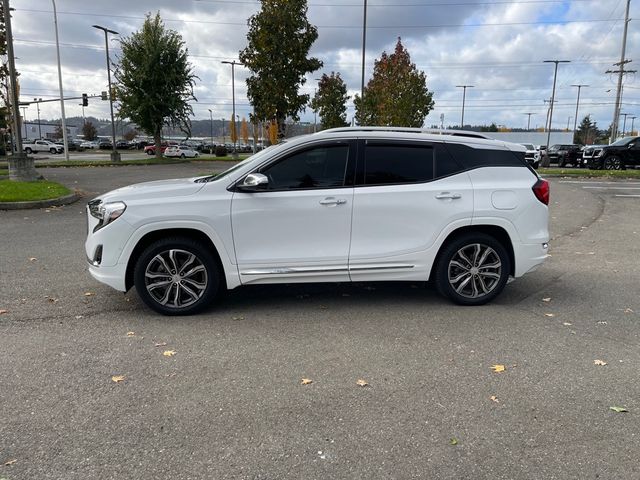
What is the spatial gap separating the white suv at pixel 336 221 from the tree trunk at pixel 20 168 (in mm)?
13282

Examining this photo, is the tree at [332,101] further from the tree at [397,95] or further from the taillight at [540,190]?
the taillight at [540,190]

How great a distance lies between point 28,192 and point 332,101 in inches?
1398

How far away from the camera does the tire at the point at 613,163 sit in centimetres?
2652

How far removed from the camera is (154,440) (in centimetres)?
304

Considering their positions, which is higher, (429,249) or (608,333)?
(429,249)

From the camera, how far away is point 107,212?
4914 millimetres

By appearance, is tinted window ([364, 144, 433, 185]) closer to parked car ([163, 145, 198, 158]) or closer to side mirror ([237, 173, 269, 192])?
side mirror ([237, 173, 269, 192])

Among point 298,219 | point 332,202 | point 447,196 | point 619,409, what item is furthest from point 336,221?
point 619,409

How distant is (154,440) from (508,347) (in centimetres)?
295

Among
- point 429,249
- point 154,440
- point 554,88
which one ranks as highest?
point 554,88

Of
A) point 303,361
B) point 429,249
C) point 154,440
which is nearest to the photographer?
point 154,440

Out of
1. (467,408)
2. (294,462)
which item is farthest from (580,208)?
(294,462)

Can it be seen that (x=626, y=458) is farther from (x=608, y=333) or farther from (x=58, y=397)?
(x=58, y=397)

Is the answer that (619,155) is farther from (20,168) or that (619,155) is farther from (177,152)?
(177,152)
